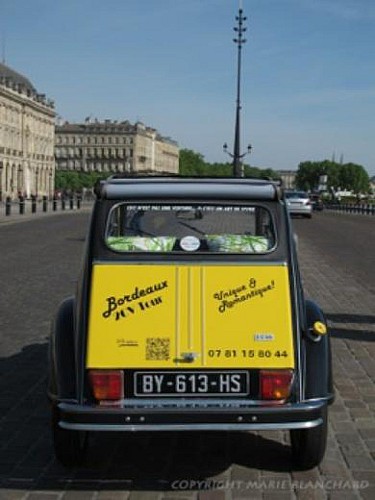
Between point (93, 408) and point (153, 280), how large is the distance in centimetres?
76

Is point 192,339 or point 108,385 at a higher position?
point 192,339

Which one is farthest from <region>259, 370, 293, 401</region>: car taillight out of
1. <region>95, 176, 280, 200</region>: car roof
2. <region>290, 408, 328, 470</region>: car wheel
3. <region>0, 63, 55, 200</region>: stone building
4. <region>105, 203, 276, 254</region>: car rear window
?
<region>0, 63, 55, 200</region>: stone building

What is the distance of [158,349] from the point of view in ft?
13.8

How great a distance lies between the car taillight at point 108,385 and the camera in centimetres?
414

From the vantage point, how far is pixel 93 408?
412 cm

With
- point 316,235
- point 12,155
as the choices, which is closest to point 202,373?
point 316,235

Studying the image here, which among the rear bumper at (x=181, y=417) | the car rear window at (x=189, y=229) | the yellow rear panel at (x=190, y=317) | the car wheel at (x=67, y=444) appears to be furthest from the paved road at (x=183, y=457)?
the car rear window at (x=189, y=229)

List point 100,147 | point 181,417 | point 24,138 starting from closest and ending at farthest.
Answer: point 181,417, point 24,138, point 100,147

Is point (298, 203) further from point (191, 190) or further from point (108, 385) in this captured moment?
point (108, 385)

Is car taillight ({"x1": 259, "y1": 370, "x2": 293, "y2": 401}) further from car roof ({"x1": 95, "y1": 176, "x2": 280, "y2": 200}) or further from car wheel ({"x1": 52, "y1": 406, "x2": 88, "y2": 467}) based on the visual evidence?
car wheel ({"x1": 52, "y1": 406, "x2": 88, "y2": 467})

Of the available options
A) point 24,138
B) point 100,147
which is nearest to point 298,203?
point 24,138

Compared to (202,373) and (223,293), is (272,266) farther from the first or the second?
(202,373)

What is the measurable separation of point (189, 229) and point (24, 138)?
131285mm

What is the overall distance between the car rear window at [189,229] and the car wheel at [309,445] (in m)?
1.05
